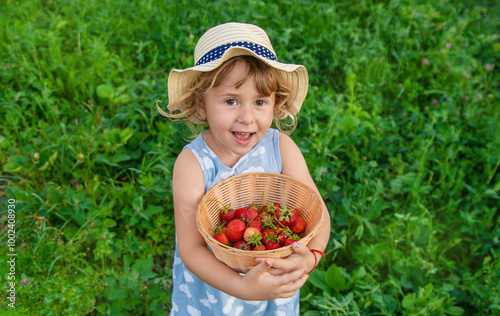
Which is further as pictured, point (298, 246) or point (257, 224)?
point (257, 224)

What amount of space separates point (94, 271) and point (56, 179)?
833mm

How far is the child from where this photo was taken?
1.64m

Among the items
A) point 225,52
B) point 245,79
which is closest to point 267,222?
point 245,79

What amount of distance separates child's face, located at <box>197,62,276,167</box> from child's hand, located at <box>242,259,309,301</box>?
1.86ft

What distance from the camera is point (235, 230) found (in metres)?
1.73

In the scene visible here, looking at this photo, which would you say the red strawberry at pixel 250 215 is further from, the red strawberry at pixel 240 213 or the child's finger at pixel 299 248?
the child's finger at pixel 299 248

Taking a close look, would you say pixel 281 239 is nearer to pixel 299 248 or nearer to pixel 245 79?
pixel 299 248

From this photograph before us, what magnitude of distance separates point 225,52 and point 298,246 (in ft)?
2.61

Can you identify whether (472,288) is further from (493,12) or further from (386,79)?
(493,12)

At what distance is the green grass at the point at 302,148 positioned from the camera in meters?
2.38

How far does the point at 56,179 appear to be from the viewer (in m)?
2.91

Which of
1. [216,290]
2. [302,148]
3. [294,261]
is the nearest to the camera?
[294,261]

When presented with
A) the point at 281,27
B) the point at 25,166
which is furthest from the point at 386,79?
the point at 25,166

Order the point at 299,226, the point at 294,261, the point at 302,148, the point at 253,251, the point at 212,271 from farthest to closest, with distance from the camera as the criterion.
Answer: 1. the point at 302,148
2. the point at 299,226
3. the point at 212,271
4. the point at 294,261
5. the point at 253,251
